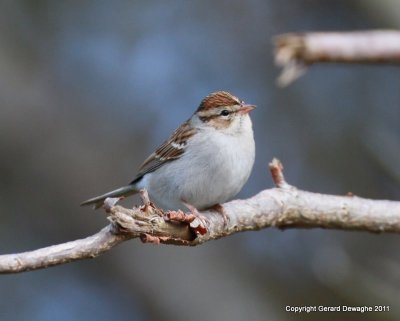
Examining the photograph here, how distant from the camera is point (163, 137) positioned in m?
8.10

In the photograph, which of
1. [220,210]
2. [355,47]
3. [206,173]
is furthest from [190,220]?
[355,47]

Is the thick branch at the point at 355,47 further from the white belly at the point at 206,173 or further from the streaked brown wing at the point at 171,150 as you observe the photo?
the streaked brown wing at the point at 171,150

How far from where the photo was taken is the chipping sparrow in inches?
174

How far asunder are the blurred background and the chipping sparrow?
151cm

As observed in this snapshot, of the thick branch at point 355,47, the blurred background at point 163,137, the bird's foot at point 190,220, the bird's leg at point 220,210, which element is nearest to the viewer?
the thick branch at point 355,47

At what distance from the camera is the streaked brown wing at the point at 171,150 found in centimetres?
493

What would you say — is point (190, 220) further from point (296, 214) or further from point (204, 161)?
point (204, 161)

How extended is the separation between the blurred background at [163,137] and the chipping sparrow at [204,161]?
1509 mm

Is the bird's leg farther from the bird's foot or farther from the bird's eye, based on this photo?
the bird's eye

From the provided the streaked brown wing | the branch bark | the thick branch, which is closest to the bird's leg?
the branch bark

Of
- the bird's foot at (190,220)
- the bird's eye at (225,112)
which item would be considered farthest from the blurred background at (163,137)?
the bird's foot at (190,220)

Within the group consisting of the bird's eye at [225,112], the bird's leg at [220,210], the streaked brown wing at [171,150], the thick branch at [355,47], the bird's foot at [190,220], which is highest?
the bird's eye at [225,112]

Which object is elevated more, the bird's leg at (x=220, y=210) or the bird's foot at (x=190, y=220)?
the bird's leg at (x=220, y=210)

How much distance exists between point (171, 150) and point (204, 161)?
46 centimetres
